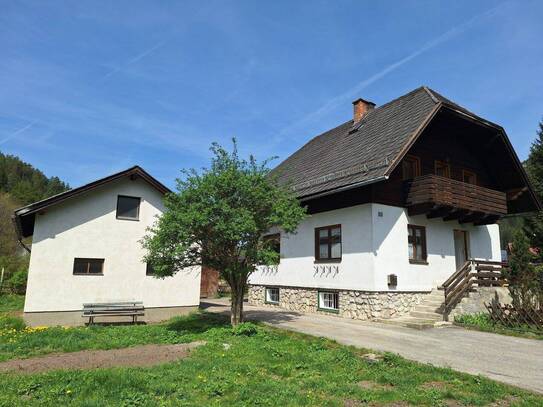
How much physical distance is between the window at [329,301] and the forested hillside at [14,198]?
18837mm

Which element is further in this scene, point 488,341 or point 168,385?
point 488,341

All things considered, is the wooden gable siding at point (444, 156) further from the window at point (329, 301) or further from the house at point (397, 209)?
the window at point (329, 301)

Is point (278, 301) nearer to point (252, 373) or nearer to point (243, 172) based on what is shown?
point (243, 172)

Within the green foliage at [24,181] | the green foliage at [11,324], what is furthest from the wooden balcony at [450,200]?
the green foliage at [24,181]

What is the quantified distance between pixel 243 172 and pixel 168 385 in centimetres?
665

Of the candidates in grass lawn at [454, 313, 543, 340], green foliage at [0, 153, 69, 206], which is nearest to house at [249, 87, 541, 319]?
grass lawn at [454, 313, 543, 340]

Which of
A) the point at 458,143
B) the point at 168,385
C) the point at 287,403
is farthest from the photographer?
the point at 458,143

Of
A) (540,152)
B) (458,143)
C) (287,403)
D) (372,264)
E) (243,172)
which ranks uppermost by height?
(540,152)

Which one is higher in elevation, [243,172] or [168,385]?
[243,172]

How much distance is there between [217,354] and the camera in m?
8.43

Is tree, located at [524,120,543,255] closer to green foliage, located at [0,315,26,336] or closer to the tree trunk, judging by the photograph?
the tree trunk

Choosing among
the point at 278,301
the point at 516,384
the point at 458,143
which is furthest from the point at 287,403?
the point at 458,143

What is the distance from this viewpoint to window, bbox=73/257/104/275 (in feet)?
47.6

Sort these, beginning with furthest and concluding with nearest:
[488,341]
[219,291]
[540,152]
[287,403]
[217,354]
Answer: [219,291]
[540,152]
[488,341]
[217,354]
[287,403]
